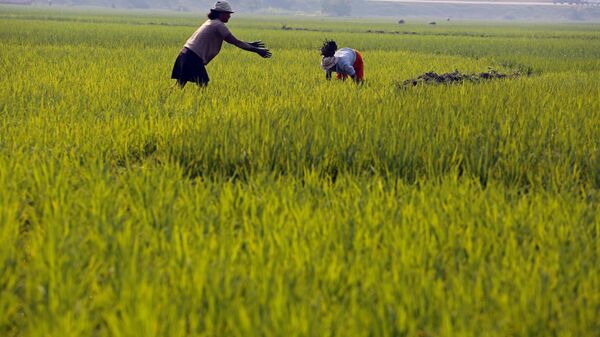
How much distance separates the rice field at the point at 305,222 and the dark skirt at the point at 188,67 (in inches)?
55.8

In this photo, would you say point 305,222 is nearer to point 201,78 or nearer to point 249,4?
point 201,78

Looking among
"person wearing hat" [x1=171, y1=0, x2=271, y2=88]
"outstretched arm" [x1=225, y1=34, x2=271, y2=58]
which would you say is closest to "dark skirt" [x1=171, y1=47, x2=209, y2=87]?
"person wearing hat" [x1=171, y1=0, x2=271, y2=88]

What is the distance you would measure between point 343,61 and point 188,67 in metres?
1.92

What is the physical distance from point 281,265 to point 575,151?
8.11 ft

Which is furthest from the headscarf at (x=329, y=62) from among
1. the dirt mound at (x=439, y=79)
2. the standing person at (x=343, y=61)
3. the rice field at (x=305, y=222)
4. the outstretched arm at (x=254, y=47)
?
the rice field at (x=305, y=222)

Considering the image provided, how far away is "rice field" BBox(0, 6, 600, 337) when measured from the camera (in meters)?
1.85

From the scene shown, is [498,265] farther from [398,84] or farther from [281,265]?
[398,84]

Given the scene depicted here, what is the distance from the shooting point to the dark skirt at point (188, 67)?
23.5ft

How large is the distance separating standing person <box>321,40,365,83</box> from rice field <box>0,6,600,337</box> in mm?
2244

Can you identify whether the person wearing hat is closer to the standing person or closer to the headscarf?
the standing person

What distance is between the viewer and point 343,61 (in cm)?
805

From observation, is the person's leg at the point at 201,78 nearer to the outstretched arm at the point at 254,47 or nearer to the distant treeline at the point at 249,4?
the outstretched arm at the point at 254,47

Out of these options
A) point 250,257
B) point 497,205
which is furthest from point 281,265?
point 497,205

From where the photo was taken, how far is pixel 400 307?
5.83ft
